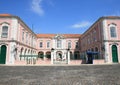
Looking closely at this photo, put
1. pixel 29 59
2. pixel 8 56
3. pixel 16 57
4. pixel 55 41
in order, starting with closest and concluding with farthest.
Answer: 1. pixel 8 56
2. pixel 16 57
3. pixel 29 59
4. pixel 55 41

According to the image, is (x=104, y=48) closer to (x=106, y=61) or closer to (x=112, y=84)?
(x=106, y=61)

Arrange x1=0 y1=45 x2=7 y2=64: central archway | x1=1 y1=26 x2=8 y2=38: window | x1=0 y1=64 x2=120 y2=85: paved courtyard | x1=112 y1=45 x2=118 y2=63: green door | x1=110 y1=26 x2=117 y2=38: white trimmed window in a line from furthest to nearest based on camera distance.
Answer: x1=110 y1=26 x2=117 y2=38: white trimmed window < x1=112 y1=45 x2=118 y2=63: green door < x1=1 y1=26 x2=8 y2=38: window < x1=0 y1=45 x2=7 y2=64: central archway < x1=0 y1=64 x2=120 y2=85: paved courtyard

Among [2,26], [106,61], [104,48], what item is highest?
[2,26]

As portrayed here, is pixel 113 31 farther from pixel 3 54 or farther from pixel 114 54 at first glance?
pixel 3 54

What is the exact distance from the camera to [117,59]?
80.2 feet

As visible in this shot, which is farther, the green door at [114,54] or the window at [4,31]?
the green door at [114,54]

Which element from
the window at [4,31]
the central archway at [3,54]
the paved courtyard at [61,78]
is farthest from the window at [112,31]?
the central archway at [3,54]

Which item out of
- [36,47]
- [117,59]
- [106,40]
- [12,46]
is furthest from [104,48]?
[36,47]

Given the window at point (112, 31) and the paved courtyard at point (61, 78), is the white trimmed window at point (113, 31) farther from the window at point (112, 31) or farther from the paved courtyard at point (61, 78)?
the paved courtyard at point (61, 78)

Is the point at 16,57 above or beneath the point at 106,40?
beneath

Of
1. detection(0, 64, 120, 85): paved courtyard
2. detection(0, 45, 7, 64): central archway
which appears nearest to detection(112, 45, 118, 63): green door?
detection(0, 64, 120, 85): paved courtyard

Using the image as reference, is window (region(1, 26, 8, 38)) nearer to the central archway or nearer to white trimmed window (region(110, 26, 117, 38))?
the central archway

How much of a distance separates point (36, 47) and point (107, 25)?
25.4 meters

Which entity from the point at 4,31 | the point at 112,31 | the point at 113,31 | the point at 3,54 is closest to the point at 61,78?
the point at 3,54
